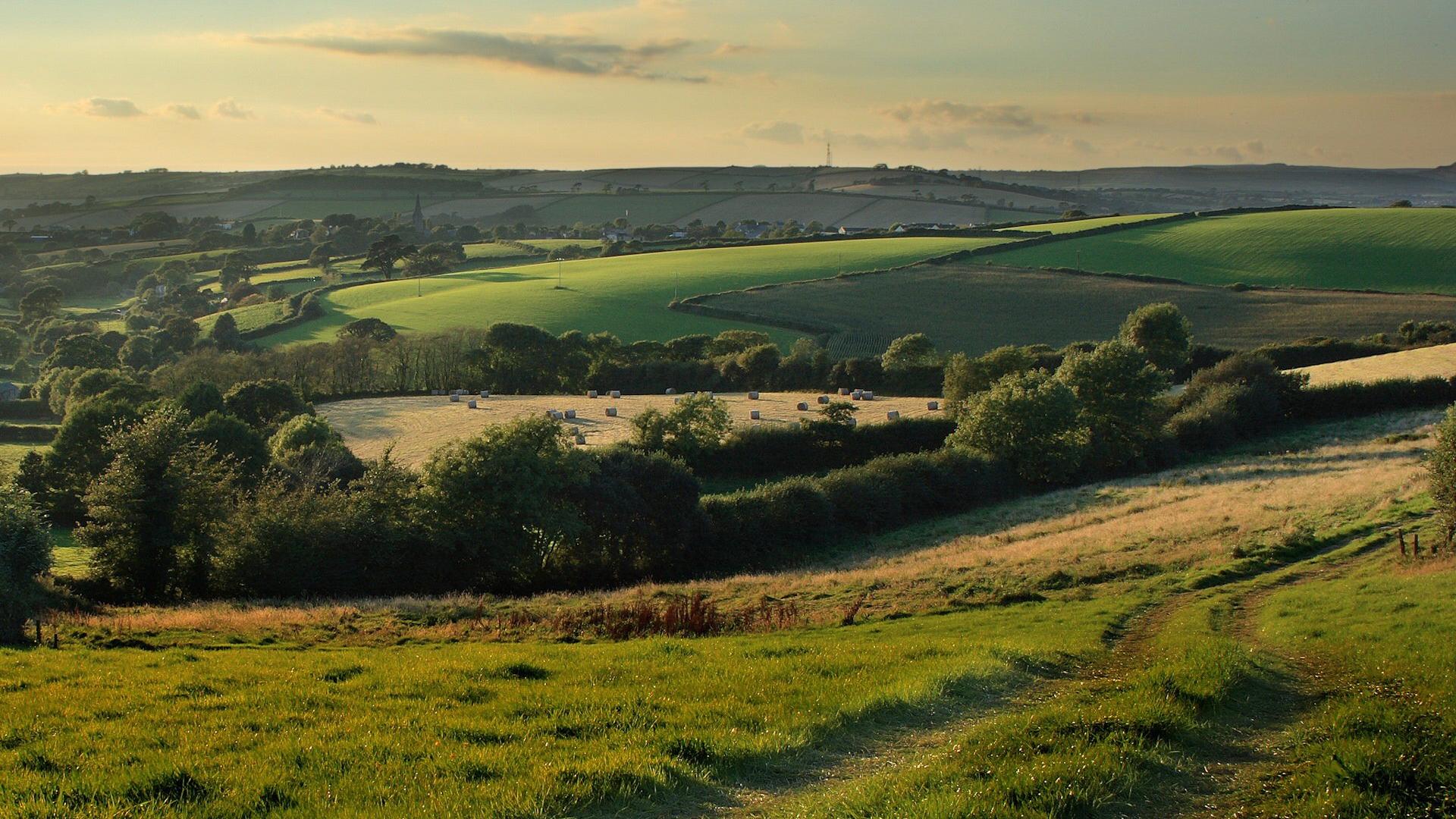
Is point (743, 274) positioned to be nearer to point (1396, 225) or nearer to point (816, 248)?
point (816, 248)

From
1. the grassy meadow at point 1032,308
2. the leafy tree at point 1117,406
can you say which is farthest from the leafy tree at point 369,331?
the leafy tree at point 1117,406

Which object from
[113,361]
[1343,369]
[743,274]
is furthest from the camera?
[743,274]

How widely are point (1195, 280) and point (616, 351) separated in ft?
211

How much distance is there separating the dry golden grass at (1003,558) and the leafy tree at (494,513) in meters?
4.57

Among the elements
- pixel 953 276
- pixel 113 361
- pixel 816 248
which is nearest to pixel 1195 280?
pixel 953 276

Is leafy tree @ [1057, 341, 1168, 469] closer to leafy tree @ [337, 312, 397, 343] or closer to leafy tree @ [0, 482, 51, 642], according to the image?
leafy tree @ [0, 482, 51, 642]

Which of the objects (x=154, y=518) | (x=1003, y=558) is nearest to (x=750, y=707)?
(x=1003, y=558)

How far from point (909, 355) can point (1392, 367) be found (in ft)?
104

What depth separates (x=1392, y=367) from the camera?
68.4 meters

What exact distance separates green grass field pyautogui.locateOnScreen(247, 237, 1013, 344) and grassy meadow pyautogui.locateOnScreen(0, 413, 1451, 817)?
7911 centimetres

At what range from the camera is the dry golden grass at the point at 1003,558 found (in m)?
25.4

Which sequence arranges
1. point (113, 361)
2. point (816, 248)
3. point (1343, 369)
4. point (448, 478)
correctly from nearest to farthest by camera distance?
point (448, 478) → point (1343, 369) → point (113, 361) → point (816, 248)

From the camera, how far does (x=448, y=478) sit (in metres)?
38.6

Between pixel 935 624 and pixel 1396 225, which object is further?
pixel 1396 225
